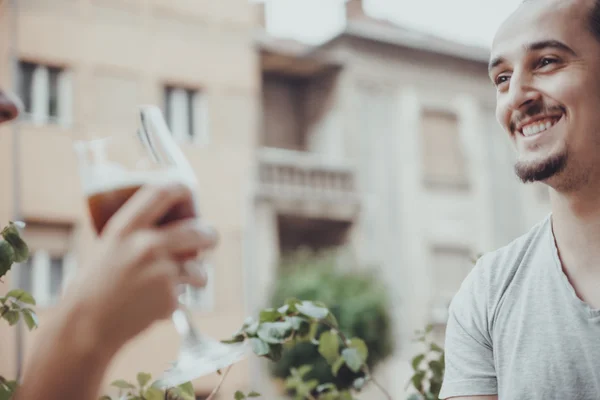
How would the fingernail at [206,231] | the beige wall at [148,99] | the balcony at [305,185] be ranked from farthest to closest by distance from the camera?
1. the balcony at [305,185]
2. the beige wall at [148,99]
3. the fingernail at [206,231]

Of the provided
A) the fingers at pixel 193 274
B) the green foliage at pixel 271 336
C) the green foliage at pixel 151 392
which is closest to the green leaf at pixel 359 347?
the green foliage at pixel 271 336

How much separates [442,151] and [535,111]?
12.4 metres

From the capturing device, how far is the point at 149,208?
2.43 ft

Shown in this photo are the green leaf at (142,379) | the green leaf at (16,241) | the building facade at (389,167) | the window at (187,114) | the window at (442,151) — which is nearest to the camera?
the green leaf at (16,241)

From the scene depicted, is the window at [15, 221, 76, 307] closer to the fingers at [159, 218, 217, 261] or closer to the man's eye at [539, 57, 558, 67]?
the man's eye at [539, 57, 558, 67]

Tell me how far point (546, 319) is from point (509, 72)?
1.78 ft

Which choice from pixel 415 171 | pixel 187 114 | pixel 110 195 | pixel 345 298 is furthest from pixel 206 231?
pixel 415 171

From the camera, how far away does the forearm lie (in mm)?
669

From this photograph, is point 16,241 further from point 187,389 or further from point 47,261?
point 47,261

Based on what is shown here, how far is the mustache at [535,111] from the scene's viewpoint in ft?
5.31

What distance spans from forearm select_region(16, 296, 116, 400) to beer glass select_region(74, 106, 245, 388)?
23 centimetres

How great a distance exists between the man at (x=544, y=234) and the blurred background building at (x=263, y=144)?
8.73 m

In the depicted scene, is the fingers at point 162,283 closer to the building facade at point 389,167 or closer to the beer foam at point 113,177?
the beer foam at point 113,177

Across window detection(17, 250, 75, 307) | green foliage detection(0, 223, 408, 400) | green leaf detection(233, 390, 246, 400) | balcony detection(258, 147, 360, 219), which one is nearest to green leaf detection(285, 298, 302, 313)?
green foliage detection(0, 223, 408, 400)
